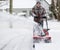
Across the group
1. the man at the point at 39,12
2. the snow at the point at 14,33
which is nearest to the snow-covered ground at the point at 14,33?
the snow at the point at 14,33

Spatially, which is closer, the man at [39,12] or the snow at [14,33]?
the snow at [14,33]

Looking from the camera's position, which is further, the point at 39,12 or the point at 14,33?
the point at 39,12

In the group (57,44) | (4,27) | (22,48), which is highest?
(4,27)

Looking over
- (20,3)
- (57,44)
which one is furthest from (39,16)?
(20,3)

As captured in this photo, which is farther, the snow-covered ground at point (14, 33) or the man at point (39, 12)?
the man at point (39, 12)

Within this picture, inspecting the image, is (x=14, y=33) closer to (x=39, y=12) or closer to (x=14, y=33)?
(x=14, y=33)

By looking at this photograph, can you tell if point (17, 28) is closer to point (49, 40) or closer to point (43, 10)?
point (49, 40)

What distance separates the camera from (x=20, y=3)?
21.5 feet

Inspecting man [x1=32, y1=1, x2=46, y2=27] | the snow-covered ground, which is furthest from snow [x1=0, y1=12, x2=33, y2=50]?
man [x1=32, y1=1, x2=46, y2=27]

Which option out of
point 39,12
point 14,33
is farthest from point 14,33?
point 39,12

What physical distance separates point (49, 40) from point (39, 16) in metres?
0.60

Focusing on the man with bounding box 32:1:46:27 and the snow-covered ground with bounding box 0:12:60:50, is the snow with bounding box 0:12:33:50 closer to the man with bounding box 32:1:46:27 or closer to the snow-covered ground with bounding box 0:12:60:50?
the snow-covered ground with bounding box 0:12:60:50

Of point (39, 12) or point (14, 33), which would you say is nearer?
point (14, 33)

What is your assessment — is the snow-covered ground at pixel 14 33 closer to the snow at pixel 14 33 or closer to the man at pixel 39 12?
the snow at pixel 14 33
